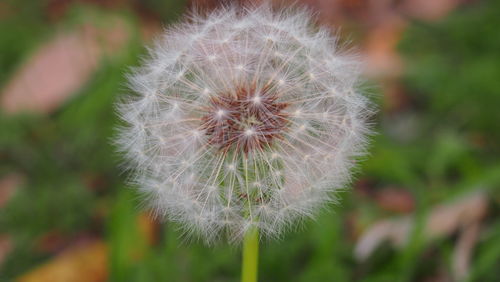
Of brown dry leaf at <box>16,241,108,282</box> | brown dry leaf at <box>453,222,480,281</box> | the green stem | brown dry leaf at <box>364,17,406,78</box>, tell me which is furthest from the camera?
brown dry leaf at <box>364,17,406,78</box>

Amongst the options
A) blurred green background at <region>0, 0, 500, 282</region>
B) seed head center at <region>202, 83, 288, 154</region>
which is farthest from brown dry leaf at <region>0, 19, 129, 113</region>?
seed head center at <region>202, 83, 288, 154</region>

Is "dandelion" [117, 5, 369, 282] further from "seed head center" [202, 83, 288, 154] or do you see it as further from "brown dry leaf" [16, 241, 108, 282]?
"brown dry leaf" [16, 241, 108, 282]

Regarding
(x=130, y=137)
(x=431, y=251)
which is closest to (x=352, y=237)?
(x=431, y=251)

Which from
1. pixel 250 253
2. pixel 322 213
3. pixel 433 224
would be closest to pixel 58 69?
pixel 322 213

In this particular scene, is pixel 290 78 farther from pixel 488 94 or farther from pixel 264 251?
pixel 488 94

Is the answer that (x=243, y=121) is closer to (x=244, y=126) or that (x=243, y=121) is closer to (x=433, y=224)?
(x=244, y=126)

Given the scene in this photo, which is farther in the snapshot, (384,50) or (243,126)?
(384,50)

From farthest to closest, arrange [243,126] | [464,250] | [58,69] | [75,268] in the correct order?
[58,69]
[75,268]
[464,250]
[243,126]

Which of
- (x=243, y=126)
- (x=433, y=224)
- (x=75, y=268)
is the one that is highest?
(x=433, y=224)
